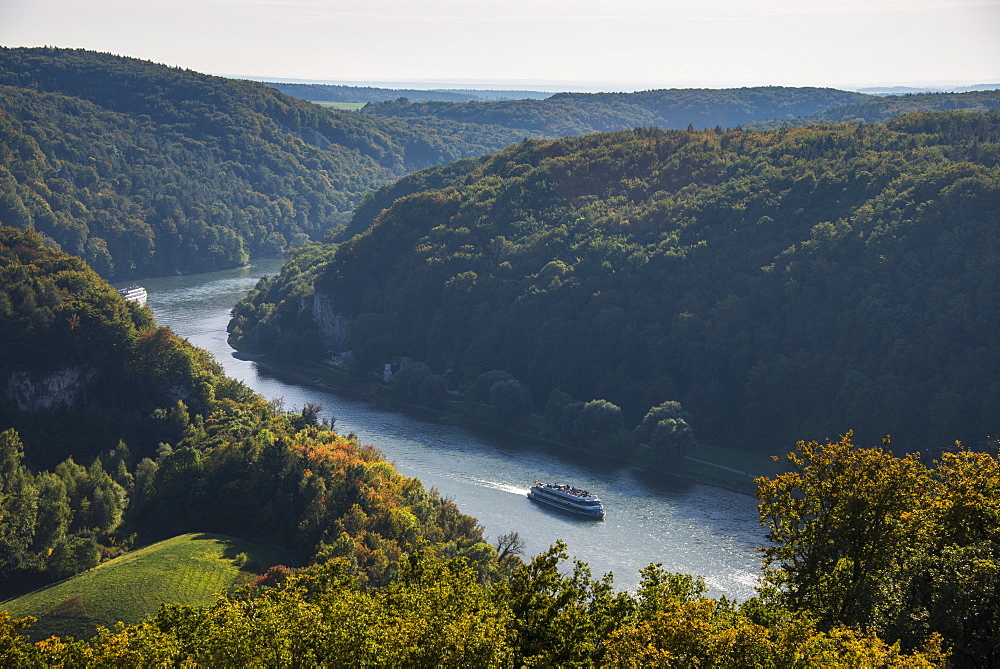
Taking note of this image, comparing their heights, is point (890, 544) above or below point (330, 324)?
above

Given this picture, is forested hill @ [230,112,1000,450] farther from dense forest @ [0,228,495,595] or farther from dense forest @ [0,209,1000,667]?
dense forest @ [0,209,1000,667]

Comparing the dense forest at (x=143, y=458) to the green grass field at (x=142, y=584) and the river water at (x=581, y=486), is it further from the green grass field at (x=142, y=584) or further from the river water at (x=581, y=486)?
the river water at (x=581, y=486)

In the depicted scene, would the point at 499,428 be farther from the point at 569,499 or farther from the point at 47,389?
the point at 47,389

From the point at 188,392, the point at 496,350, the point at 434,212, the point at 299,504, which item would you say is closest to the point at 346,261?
the point at 434,212

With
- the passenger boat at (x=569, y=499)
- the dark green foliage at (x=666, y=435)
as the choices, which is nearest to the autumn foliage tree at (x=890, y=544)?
the passenger boat at (x=569, y=499)

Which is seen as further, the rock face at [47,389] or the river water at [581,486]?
the rock face at [47,389]

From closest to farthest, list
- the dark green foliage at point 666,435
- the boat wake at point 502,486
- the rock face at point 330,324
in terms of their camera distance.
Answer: the boat wake at point 502,486
the dark green foliage at point 666,435
the rock face at point 330,324

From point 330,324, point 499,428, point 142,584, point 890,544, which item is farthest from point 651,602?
point 330,324
